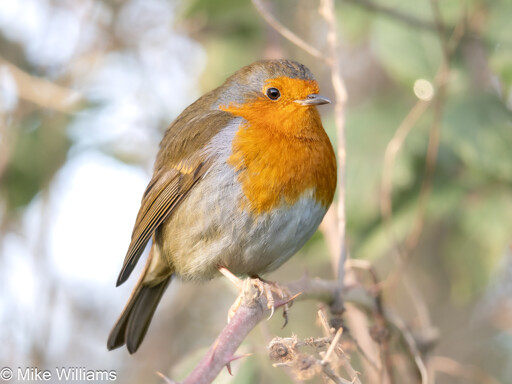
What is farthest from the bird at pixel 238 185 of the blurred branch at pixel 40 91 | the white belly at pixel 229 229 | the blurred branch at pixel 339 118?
the blurred branch at pixel 40 91

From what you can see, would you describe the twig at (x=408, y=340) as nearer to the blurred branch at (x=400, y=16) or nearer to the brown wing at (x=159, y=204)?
the brown wing at (x=159, y=204)

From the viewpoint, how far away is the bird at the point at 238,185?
291 centimetres

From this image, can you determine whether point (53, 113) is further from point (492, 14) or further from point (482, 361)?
point (482, 361)

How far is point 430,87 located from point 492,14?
1.89ft

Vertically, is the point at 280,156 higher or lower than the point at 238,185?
higher

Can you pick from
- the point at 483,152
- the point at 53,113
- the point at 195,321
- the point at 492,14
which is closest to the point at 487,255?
the point at 483,152

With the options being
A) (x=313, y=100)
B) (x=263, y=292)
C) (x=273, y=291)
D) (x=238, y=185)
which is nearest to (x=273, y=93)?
(x=313, y=100)

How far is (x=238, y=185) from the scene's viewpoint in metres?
2.90

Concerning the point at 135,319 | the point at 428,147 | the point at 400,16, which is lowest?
the point at 135,319

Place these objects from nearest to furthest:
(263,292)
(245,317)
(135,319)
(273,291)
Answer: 1. (245,317)
2. (263,292)
3. (273,291)
4. (135,319)

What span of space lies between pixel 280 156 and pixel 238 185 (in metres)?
0.23

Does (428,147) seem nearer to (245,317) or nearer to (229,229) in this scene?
(229,229)

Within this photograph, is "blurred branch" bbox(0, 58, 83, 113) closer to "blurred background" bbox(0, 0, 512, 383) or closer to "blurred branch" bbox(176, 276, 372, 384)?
"blurred background" bbox(0, 0, 512, 383)

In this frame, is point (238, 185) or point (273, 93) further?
point (273, 93)
